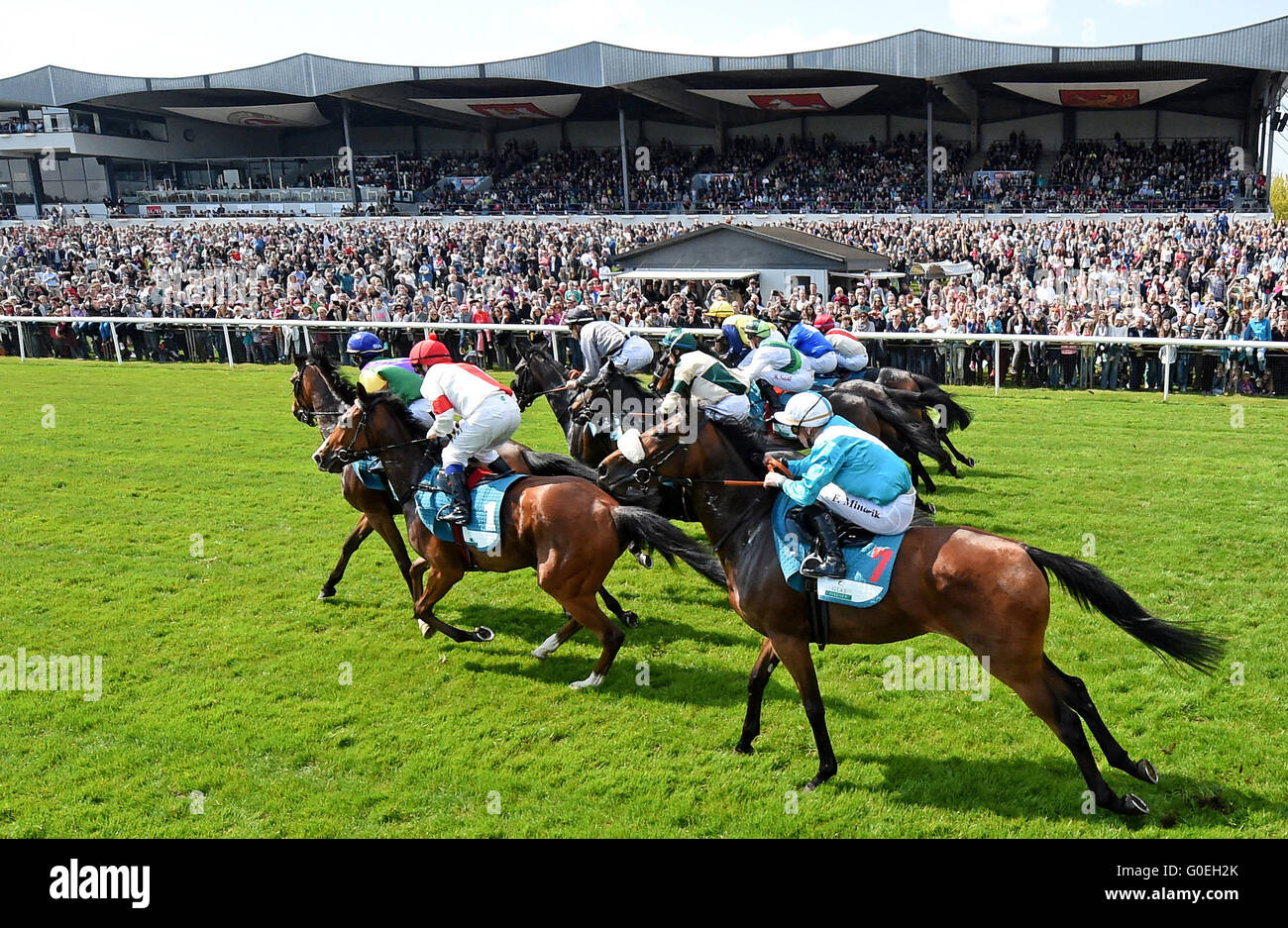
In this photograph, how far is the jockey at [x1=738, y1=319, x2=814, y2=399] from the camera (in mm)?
7332

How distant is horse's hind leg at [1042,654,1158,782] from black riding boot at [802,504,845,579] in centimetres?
92

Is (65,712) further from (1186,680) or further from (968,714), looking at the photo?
(1186,680)

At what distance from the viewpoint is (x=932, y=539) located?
166 inches

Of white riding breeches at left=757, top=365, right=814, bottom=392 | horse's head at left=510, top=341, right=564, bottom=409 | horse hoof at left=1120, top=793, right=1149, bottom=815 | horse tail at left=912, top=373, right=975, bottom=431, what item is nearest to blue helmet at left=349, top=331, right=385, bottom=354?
horse's head at left=510, top=341, right=564, bottom=409

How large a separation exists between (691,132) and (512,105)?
277 inches

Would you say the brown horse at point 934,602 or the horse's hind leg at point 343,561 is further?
the horse's hind leg at point 343,561

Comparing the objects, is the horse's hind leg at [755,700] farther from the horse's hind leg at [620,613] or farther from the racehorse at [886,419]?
the racehorse at [886,419]

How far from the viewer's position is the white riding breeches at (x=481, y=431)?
18.1ft

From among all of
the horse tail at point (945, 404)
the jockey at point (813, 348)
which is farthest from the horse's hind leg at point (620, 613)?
the horse tail at point (945, 404)

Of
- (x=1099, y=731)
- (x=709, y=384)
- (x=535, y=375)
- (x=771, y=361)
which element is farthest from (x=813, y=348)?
(x=1099, y=731)

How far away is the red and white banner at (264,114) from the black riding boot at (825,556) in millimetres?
39567

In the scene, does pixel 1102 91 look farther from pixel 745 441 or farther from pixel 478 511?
pixel 478 511

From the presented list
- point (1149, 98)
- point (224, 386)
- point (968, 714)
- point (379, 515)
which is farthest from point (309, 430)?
point (1149, 98)

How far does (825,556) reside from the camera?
423cm
